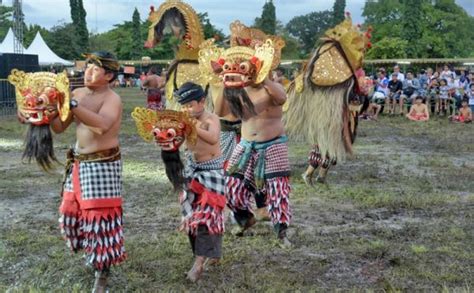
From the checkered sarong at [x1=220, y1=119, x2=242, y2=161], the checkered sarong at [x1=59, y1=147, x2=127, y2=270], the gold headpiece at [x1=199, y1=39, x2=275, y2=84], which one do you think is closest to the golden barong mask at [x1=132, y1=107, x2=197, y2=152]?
the checkered sarong at [x1=59, y1=147, x2=127, y2=270]

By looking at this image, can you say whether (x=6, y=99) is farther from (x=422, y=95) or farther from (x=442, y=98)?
(x=442, y=98)

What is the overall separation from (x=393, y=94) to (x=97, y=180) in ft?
46.1

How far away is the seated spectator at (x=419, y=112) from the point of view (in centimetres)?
1498

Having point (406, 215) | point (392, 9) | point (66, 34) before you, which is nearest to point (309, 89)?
point (406, 215)

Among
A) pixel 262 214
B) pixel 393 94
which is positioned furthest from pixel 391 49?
pixel 262 214

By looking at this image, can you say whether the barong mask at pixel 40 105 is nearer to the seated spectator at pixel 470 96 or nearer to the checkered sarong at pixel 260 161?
the checkered sarong at pixel 260 161

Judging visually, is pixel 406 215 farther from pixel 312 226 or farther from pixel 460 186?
pixel 460 186

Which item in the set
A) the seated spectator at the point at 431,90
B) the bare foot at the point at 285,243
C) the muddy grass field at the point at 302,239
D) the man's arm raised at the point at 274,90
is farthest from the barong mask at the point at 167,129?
the seated spectator at the point at 431,90

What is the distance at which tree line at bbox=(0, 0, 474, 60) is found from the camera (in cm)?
3612

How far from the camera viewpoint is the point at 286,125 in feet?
22.5

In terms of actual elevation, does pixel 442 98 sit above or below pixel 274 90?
below

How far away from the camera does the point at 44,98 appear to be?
3031 mm

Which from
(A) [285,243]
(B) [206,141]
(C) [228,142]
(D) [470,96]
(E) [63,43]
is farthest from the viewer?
(E) [63,43]

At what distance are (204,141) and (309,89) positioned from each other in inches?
126
